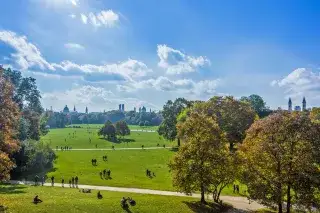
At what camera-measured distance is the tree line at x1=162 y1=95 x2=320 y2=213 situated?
36469mm

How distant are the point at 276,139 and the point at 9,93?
1064 inches

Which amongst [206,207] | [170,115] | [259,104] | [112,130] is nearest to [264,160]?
[206,207]

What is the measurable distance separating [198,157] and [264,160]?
27.8 ft

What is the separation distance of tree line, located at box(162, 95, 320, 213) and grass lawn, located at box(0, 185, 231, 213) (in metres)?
2.52

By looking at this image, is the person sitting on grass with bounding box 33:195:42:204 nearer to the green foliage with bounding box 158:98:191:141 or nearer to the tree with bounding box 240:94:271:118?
the green foliage with bounding box 158:98:191:141

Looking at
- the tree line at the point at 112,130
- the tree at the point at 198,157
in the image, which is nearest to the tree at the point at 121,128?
the tree line at the point at 112,130

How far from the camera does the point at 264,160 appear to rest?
38.9m

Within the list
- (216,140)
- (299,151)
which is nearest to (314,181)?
(299,151)

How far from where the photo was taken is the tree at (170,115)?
123m

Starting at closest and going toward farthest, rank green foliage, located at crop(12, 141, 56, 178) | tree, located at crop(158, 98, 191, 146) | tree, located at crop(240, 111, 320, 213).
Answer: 1. tree, located at crop(240, 111, 320, 213)
2. green foliage, located at crop(12, 141, 56, 178)
3. tree, located at crop(158, 98, 191, 146)

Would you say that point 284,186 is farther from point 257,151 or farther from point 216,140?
point 216,140

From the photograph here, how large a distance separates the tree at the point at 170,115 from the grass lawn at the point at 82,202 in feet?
247

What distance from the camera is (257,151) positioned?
38.9 meters

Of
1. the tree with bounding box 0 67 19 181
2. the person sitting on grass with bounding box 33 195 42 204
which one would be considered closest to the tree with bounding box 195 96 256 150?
the person sitting on grass with bounding box 33 195 42 204
